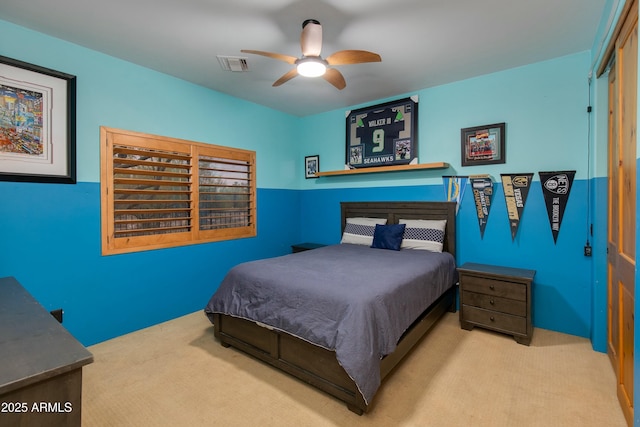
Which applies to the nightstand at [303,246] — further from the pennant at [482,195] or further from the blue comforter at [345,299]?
the pennant at [482,195]

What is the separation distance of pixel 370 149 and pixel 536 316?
104 inches

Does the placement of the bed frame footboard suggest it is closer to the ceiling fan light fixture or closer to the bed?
the bed

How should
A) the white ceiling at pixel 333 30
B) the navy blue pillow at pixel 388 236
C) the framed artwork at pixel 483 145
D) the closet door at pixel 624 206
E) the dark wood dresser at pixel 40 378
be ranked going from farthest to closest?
the navy blue pillow at pixel 388 236, the framed artwork at pixel 483 145, the white ceiling at pixel 333 30, the closet door at pixel 624 206, the dark wood dresser at pixel 40 378

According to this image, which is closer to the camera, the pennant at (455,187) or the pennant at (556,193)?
the pennant at (556,193)

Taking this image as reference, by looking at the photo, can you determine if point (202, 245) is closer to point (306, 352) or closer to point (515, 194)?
point (306, 352)

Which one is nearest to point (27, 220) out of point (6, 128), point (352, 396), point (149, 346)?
point (6, 128)

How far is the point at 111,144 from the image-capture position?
2.79 metres

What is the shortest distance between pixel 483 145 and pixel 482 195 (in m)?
0.54

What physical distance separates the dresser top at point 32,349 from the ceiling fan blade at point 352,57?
90.3 inches

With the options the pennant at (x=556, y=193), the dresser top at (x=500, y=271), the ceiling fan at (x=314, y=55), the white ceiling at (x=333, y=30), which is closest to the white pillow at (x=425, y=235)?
the dresser top at (x=500, y=271)

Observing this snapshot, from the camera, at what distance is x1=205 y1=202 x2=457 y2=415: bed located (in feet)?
5.88

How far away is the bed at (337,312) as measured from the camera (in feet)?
5.88

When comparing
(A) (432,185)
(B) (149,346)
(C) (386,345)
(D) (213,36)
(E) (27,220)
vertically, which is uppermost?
(D) (213,36)

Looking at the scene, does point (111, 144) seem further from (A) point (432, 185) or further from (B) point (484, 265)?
(B) point (484, 265)
